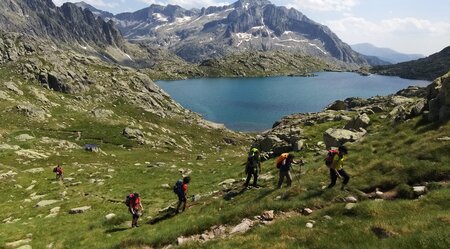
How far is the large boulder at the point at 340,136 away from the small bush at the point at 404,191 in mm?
16515

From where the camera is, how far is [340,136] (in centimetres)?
3953

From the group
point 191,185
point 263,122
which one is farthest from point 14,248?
point 263,122

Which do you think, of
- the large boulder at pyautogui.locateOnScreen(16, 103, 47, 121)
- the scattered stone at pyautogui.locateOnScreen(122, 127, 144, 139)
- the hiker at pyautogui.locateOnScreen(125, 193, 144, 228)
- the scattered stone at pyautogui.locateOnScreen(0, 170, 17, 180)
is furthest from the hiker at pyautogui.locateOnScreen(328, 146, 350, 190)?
the large boulder at pyautogui.locateOnScreen(16, 103, 47, 121)

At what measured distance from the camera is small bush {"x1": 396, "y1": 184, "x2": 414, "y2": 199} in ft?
70.2

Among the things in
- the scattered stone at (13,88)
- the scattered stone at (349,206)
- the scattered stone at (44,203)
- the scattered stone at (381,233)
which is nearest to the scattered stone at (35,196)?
the scattered stone at (44,203)

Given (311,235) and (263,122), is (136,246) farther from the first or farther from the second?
(263,122)

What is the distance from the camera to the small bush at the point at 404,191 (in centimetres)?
2139

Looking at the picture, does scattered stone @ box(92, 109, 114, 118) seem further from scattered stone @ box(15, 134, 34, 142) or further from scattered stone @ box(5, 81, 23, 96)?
scattered stone @ box(15, 134, 34, 142)

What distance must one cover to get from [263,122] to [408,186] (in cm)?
15115

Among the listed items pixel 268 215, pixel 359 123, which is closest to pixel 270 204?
pixel 268 215

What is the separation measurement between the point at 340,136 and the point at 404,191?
1799cm

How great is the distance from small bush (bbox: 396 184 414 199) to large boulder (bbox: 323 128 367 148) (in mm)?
16515

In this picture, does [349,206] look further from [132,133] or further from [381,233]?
[132,133]

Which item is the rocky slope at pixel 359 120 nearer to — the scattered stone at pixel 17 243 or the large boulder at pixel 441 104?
the large boulder at pixel 441 104
